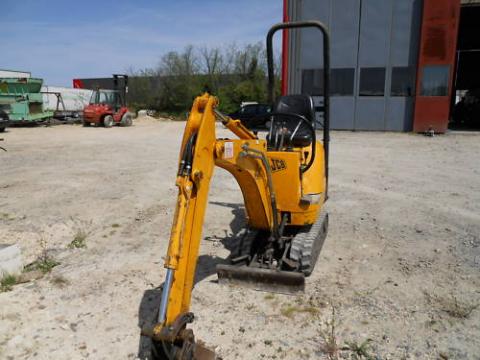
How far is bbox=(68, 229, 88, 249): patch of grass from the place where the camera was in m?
5.04

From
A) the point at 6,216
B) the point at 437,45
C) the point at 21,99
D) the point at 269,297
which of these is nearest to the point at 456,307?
the point at 269,297

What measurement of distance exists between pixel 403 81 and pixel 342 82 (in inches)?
101

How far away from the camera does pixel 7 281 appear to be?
13.2 feet

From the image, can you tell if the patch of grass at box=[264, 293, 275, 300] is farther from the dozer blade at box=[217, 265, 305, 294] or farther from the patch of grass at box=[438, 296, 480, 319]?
the patch of grass at box=[438, 296, 480, 319]

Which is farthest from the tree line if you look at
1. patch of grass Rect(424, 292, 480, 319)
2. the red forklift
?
patch of grass Rect(424, 292, 480, 319)

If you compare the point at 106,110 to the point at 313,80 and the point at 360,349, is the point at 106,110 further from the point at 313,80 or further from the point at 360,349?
the point at 360,349

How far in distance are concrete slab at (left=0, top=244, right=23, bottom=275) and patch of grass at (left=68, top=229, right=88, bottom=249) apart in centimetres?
82

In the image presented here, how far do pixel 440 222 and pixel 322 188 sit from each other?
239cm

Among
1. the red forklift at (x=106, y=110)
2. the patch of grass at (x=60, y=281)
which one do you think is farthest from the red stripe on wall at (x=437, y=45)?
the patch of grass at (x=60, y=281)

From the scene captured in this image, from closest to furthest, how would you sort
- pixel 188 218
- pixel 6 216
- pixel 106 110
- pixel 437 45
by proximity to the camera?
pixel 188 218, pixel 6 216, pixel 437 45, pixel 106 110

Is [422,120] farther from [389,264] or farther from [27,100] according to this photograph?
[27,100]

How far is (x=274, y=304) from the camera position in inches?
143

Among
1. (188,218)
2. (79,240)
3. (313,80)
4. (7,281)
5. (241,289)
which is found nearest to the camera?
(188,218)

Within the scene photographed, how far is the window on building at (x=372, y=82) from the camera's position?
17.6m
